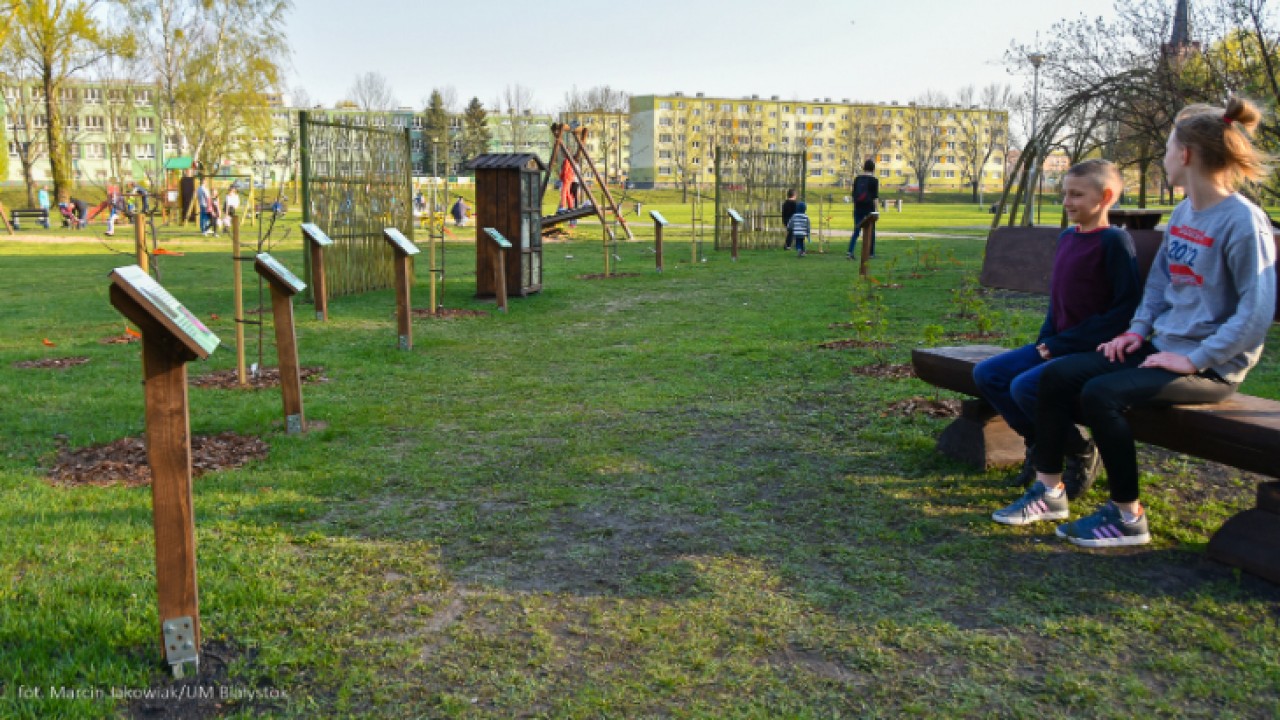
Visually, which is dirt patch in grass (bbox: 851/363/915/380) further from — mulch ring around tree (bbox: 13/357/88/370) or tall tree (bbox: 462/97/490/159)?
tall tree (bbox: 462/97/490/159)

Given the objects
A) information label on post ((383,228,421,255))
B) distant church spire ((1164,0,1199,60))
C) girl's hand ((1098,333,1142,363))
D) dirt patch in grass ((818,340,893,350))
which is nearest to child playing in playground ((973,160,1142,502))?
girl's hand ((1098,333,1142,363))

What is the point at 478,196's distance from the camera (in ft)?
44.8

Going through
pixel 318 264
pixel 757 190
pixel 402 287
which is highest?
pixel 757 190

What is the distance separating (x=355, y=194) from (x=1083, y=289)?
1076 centimetres

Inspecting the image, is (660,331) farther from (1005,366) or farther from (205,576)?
(205,576)

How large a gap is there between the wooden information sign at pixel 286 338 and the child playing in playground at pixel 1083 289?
160 inches

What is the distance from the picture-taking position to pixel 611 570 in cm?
396

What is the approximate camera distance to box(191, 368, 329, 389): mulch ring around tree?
7520 mm

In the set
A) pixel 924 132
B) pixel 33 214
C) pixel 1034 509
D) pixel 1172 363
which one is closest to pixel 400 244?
pixel 1034 509

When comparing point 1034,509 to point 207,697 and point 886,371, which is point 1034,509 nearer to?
point 207,697

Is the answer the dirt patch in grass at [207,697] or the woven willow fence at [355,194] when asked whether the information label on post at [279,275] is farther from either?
the woven willow fence at [355,194]

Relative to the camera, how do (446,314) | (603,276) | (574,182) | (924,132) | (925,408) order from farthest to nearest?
(924,132), (574,182), (603,276), (446,314), (925,408)

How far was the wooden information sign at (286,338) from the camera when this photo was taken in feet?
19.3

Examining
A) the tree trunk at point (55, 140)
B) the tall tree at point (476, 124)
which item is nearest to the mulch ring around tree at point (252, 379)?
the tall tree at point (476, 124)
